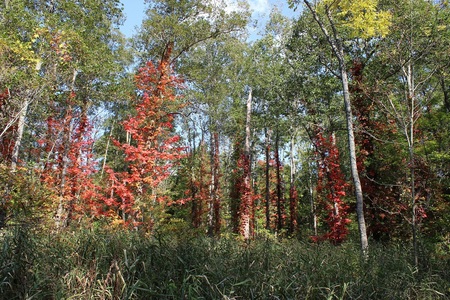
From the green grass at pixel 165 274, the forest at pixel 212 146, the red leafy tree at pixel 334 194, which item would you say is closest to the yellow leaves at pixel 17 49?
the forest at pixel 212 146

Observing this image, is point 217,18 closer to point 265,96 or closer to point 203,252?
point 265,96

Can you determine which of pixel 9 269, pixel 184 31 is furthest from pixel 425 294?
pixel 184 31

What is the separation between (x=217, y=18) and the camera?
12844mm

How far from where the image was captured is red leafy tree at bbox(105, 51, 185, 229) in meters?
9.38

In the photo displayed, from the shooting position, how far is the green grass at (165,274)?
2.99m

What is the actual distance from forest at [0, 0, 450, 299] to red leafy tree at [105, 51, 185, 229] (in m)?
0.05

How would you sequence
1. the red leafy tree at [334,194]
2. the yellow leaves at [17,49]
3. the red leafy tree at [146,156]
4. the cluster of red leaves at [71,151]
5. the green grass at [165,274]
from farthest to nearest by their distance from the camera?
the cluster of red leaves at [71,151]
the red leafy tree at [334,194]
the red leafy tree at [146,156]
the yellow leaves at [17,49]
the green grass at [165,274]

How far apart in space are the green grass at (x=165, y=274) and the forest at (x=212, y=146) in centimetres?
3

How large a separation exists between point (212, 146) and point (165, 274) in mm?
16787

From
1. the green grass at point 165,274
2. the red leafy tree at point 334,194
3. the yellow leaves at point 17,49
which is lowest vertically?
the green grass at point 165,274

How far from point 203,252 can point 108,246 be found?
1239mm

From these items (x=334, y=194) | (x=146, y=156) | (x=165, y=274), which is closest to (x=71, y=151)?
(x=146, y=156)

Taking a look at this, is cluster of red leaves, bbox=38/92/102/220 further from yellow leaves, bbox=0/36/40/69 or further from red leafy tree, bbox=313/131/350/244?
Result: red leafy tree, bbox=313/131/350/244

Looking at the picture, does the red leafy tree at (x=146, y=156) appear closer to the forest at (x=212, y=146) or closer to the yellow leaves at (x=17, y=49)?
the forest at (x=212, y=146)
